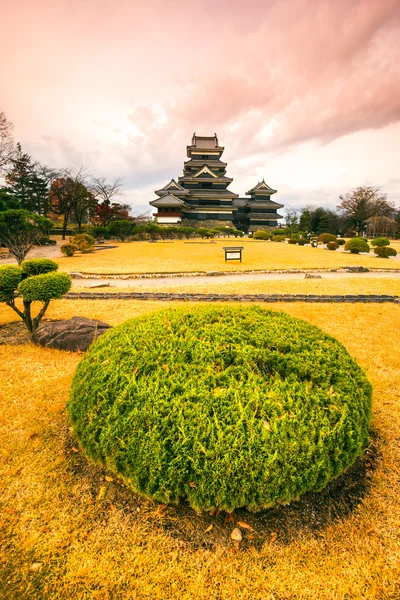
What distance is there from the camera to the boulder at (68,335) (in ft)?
17.1

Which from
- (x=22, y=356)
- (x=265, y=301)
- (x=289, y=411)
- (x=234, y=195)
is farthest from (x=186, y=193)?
(x=289, y=411)

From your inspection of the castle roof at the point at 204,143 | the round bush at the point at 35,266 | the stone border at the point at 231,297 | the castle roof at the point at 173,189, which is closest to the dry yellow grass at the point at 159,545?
the round bush at the point at 35,266

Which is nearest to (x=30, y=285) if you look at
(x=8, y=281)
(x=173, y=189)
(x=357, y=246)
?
(x=8, y=281)

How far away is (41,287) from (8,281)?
2.17 feet

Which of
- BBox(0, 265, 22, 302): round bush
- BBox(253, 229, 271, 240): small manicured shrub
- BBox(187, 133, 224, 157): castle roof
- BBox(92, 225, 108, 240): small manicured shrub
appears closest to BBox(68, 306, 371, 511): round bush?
BBox(0, 265, 22, 302): round bush

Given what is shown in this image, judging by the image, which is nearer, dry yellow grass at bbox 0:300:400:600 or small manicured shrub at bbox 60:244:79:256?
dry yellow grass at bbox 0:300:400:600

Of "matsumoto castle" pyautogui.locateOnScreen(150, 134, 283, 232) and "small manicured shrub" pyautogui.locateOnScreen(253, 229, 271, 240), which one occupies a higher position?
"matsumoto castle" pyautogui.locateOnScreen(150, 134, 283, 232)

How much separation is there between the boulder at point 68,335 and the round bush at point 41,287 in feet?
2.00

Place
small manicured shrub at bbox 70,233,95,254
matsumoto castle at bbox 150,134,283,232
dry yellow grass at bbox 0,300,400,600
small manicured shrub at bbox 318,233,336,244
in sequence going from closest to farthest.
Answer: dry yellow grass at bbox 0,300,400,600
small manicured shrub at bbox 70,233,95,254
small manicured shrub at bbox 318,233,336,244
matsumoto castle at bbox 150,134,283,232

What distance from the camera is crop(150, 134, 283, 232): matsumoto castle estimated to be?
40906 mm

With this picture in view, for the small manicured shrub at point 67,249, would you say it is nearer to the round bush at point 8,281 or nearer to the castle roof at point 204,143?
Answer: the round bush at point 8,281

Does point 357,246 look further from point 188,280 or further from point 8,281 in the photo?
point 8,281

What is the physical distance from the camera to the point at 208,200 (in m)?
44.1

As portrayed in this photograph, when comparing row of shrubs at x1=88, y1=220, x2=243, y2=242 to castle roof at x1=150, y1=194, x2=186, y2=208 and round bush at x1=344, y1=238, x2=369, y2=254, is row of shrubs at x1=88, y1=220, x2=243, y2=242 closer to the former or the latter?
castle roof at x1=150, y1=194, x2=186, y2=208
